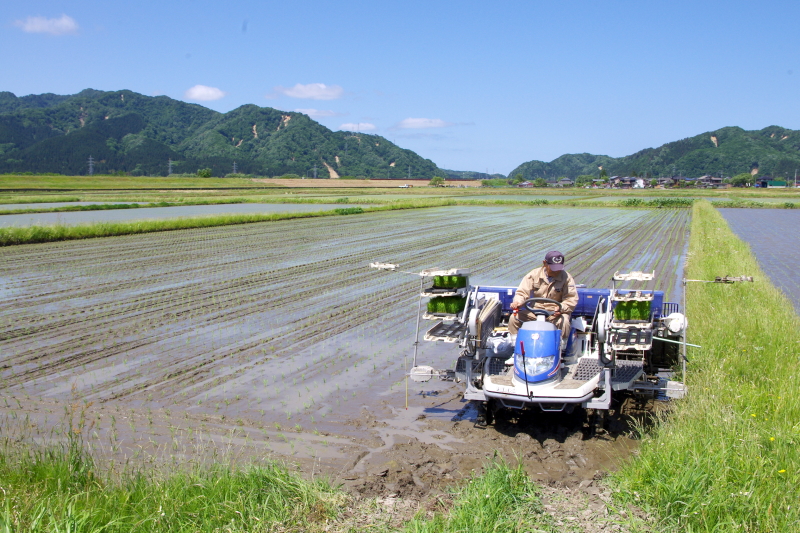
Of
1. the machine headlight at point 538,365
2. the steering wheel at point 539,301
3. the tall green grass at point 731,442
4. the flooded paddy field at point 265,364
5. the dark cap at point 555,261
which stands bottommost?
the flooded paddy field at point 265,364

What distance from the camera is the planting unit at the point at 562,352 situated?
5.60 m

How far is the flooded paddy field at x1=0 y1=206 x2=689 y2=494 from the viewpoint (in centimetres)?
551

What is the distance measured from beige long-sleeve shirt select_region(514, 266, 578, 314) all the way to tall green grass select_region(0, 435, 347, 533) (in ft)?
9.48

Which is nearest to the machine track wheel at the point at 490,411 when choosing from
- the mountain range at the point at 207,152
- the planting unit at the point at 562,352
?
the planting unit at the point at 562,352

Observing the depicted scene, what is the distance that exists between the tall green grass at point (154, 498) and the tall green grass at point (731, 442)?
215cm

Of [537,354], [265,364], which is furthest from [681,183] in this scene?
[537,354]

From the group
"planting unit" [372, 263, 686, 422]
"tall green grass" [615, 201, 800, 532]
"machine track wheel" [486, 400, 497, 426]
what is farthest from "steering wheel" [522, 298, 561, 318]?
"tall green grass" [615, 201, 800, 532]

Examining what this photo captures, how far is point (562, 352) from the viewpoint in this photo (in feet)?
20.9

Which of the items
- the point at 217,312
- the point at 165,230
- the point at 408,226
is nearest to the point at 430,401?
the point at 217,312

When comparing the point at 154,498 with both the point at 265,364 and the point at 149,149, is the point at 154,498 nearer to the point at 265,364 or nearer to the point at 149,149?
the point at 265,364

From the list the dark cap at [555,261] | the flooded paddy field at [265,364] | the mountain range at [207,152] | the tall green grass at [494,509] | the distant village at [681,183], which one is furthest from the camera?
the mountain range at [207,152]

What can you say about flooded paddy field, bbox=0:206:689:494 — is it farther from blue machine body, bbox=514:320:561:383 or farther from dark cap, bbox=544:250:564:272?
dark cap, bbox=544:250:564:272

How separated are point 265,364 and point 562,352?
370cm

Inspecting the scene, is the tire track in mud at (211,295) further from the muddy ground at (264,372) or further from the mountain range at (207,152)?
the mountain range at (207,152)
